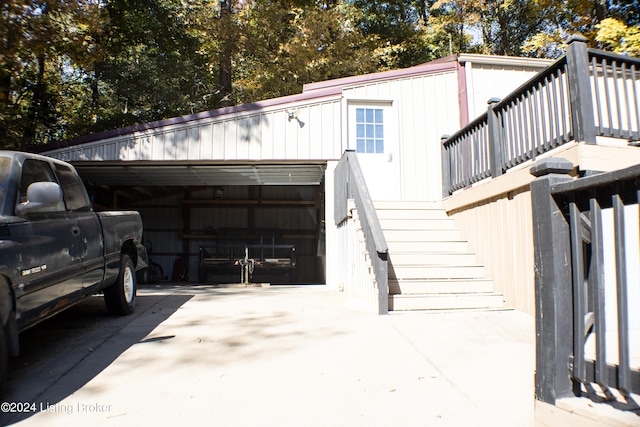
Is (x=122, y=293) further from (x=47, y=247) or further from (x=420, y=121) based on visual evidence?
(x=420, y=121)

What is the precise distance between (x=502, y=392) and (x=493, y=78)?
790 centimetres

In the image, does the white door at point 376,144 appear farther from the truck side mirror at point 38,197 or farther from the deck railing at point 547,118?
the truck side mirror at point 38,197

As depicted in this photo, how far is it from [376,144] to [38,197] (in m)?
6.95

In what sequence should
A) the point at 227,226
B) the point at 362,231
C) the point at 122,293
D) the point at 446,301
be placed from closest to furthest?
the point at 122,293, the point at 446,301, the point at 362,231, the point at 227,226

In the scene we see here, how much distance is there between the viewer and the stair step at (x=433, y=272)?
582 centimetres

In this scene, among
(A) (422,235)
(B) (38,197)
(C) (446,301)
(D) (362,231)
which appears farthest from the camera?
(A) (422,235)

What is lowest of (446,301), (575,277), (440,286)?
(446,301)

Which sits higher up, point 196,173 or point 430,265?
point 196,173

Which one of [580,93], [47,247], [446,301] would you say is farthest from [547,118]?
[47,247]

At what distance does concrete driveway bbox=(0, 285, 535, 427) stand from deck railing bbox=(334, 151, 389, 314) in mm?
467

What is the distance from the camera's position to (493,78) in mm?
9156

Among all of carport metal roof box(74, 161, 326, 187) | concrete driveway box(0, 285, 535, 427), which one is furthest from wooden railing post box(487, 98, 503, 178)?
carport metal roof box(74, 161, 326, 187)

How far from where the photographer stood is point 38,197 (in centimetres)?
321

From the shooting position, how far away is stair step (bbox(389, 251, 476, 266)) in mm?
6172
